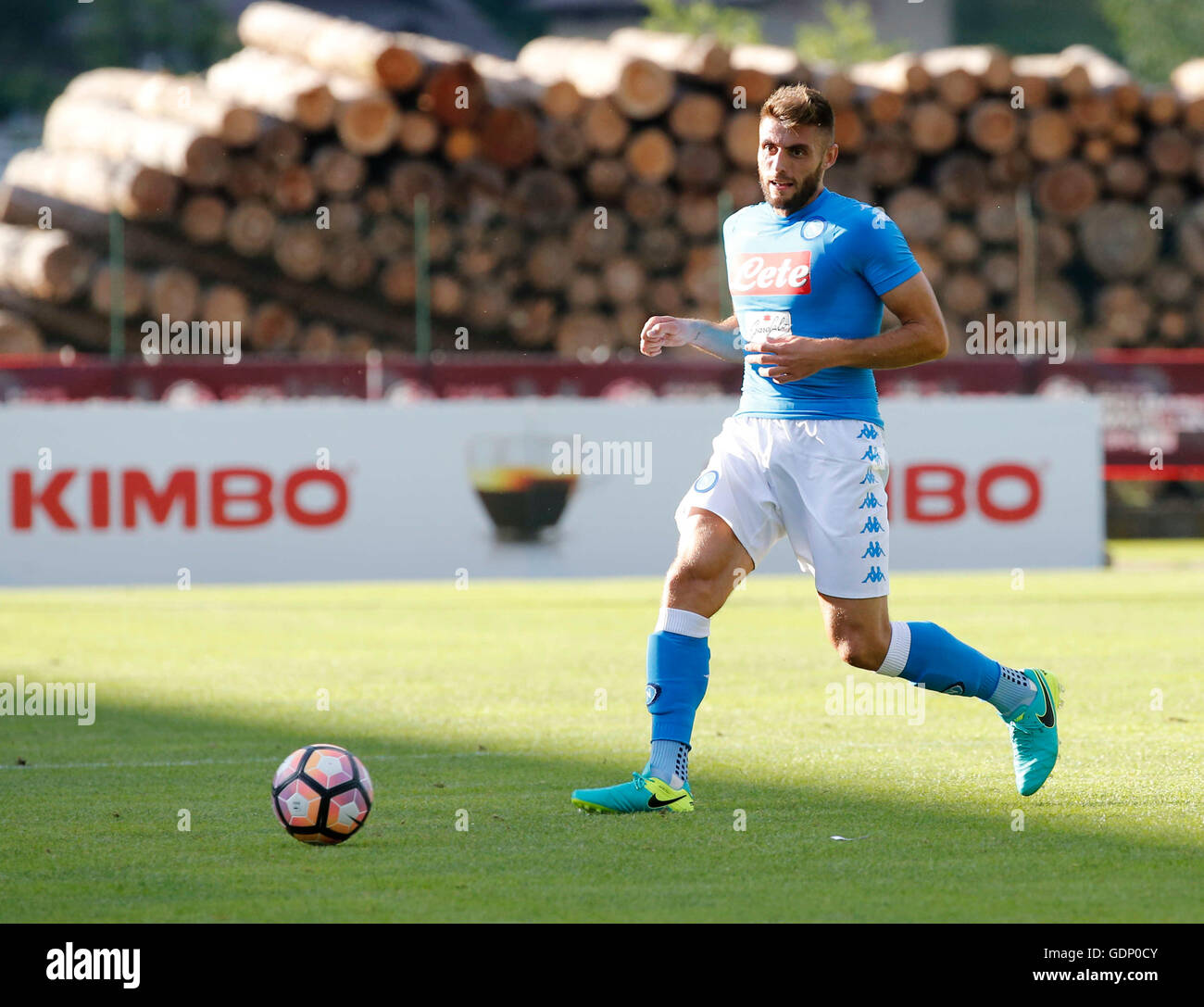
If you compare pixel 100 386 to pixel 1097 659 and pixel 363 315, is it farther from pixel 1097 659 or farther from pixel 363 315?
pixel 1097 659

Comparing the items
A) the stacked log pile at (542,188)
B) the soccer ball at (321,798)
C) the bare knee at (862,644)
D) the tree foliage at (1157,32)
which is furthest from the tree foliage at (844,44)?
the soccer ball at (321,798)

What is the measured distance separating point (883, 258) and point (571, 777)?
216 centimetres

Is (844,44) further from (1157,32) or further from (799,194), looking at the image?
(799,194)


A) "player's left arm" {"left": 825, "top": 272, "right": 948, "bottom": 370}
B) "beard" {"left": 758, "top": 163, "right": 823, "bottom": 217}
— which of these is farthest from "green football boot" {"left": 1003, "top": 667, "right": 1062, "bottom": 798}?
"beard" {"left": 758, "top": 163, "right": 823, "bottom": 217}

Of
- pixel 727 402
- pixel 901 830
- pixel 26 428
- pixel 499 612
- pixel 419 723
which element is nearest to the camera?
pixel 901 830

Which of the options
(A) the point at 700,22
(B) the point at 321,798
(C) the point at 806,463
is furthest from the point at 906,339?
(A) the point at 700,22

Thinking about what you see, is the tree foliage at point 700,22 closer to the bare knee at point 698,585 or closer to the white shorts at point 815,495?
the white shorts at point 815,495

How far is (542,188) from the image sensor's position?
23766mm

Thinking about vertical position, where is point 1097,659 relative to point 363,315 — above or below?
below
